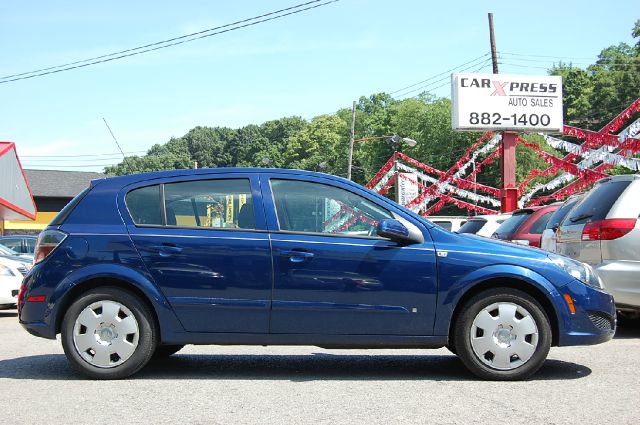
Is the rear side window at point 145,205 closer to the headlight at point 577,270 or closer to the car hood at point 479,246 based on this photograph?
the car hood at point 479,246

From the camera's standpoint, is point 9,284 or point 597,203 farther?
point 9,284

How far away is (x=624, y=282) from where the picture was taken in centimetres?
781

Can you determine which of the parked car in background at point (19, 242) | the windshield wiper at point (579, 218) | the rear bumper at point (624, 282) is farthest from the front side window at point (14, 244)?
the rear bumper at point (624, 282)

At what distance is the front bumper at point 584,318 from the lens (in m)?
5.91

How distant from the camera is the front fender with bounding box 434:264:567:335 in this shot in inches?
231

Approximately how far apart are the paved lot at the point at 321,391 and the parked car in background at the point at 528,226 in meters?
4.03

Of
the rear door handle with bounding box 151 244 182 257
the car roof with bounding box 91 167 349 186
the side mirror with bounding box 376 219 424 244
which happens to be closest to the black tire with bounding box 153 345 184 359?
the rear door handle with bounding box 151 244 182 257

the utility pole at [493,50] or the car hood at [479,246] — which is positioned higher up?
the utility pole at [493,50]

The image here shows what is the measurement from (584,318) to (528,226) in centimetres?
584

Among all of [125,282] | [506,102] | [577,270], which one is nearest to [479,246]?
[577,270]

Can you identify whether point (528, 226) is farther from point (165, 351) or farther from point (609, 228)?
point (165, 351)

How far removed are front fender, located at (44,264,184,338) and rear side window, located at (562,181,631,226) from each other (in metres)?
4.80

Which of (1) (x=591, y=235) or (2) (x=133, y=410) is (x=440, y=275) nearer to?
(2) (x=133, y=410)

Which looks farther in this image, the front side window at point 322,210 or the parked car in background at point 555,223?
the parked car in background at point 555,223
